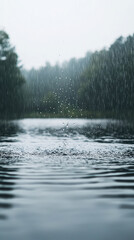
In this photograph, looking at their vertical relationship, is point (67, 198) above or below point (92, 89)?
below

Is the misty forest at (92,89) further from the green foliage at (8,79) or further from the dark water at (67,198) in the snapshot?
the dark water at (67,198)

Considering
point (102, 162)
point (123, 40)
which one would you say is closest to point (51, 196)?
point (102, 162)

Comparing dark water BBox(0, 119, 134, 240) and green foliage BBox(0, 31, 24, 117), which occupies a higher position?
green foliage BBox(0, 31, 24, 117)

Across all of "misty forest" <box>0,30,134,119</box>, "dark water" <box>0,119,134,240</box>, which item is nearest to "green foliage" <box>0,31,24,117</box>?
"misty forest" <box>0,30,134,119</box>

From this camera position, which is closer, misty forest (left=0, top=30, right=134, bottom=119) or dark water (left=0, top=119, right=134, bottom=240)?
dark water (left=0, top=119, right=134, bottom=240)

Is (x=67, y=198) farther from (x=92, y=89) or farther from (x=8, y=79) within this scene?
(x=92, y=89)

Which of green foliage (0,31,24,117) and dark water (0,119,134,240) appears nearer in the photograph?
dark water (0,119,134,240)

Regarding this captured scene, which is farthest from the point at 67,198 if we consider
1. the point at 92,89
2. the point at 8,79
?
the point at 92,89

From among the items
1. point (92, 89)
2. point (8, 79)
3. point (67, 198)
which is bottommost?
point (67, 198)

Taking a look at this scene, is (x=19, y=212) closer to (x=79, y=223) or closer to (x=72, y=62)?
(x=79, y=223)

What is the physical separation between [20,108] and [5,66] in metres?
9.63

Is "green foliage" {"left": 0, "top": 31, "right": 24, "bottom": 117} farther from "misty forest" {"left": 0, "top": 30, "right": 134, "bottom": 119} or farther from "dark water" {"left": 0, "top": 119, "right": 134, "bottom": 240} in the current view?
"dark water" {"left": 0, "top": 119, "right": 134, "bottom": 240}

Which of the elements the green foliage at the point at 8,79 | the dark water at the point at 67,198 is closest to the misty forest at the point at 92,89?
the green foliage at the point at 8,79

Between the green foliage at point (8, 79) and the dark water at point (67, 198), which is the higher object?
the green foliage at point (8, 79)
